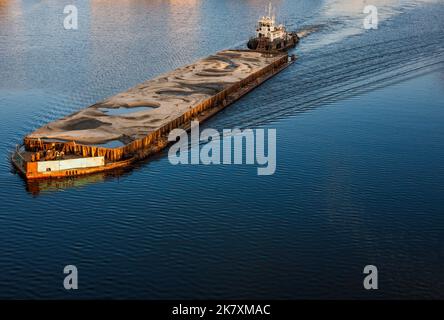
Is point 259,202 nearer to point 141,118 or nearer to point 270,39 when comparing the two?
point 141,118

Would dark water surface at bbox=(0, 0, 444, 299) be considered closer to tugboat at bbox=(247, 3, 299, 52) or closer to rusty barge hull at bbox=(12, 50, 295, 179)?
rusty barge hull at bbox=(12, 50, 295, 179)

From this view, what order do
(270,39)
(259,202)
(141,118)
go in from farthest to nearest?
(270,39) → (141,118) → (259,202)

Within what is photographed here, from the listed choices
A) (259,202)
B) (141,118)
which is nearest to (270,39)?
(141,118)

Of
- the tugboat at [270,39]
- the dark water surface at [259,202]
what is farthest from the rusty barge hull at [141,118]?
the tugboat at [270,39]

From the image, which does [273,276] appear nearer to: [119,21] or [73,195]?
[73,195]

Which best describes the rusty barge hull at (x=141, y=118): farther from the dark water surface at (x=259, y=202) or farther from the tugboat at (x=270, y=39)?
the tugboat at (x=270, y=39)

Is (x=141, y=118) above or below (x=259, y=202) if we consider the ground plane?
above
